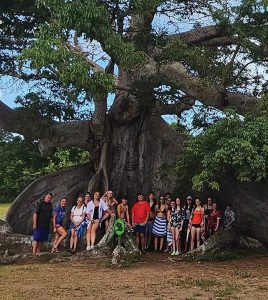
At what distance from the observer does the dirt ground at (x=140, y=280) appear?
8.01m

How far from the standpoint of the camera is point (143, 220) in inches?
507

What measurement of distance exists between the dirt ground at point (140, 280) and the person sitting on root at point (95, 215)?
66 centimetres

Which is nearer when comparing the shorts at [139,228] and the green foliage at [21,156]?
the shorts at [139,228]

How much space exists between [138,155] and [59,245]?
377 centimetres

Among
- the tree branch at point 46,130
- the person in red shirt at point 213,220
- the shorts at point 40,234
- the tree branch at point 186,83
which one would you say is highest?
the tree branch at point 186,83

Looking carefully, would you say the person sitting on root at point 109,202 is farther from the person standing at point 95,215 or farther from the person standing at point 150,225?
the person standing at point 150,225

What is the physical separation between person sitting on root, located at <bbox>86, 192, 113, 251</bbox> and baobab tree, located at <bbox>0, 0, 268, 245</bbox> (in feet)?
6.09

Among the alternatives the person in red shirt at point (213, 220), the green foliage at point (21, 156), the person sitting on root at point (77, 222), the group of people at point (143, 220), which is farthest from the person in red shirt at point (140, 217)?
the green foliage at point (21, 156)

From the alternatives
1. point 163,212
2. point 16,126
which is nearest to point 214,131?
point 163,212

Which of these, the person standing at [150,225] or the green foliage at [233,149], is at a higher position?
the green foliage at [233,149]

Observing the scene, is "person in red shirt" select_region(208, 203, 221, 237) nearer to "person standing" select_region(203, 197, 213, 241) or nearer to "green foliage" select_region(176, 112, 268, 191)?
"person standing" select_region(203, 197, 213, 241)

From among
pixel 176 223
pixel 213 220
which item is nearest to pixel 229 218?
pixel 213 220

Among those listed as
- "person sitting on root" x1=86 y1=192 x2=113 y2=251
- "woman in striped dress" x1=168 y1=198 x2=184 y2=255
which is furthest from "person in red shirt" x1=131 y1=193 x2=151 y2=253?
"person sitting on root" x1=86 y1=192 x2=113 y2=251

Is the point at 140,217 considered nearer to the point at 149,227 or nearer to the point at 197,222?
the point at 149,227
